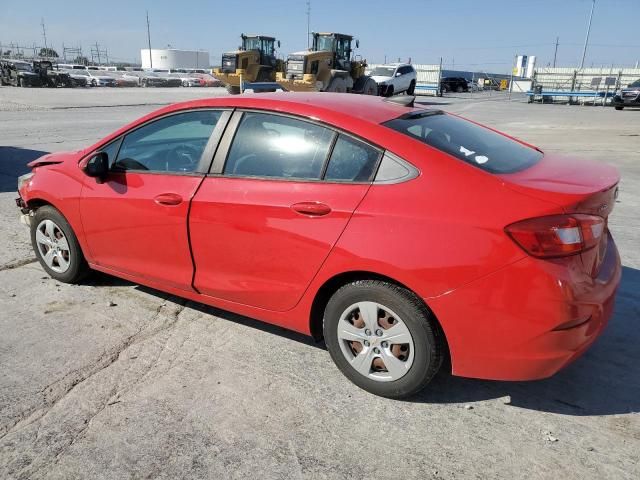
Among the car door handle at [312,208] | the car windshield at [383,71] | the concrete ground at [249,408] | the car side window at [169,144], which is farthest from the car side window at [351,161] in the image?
the car windshield at [383,71]

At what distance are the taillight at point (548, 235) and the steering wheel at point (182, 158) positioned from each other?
6.69ft

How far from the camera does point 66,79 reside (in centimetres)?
4084

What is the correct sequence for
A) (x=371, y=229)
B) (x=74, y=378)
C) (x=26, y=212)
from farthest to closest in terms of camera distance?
(x=26, y=212) < (x=74, y=378) < (x=371, y=229)

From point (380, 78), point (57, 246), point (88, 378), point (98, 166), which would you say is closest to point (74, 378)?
point (88, 378)

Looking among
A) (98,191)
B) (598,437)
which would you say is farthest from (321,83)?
(598,437)

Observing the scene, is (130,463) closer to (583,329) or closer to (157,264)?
(157,264)

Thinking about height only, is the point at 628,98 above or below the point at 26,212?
above

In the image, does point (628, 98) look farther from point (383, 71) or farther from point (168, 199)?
point (168, 199)

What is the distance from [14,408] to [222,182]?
Result: 5.54ft

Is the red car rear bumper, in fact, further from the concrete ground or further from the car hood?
the car hood

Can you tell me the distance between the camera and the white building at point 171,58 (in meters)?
110

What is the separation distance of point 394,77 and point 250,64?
9065mm

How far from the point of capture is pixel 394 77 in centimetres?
3156

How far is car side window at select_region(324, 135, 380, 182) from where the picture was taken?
275 centimetres
